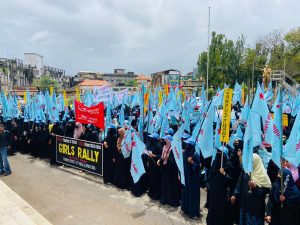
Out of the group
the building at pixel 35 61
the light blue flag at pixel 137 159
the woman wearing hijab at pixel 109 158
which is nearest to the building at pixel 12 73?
the building at pixel 35 61

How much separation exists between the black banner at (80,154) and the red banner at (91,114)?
67 cm

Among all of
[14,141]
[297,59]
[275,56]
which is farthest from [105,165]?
[275,56]

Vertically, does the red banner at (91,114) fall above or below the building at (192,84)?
below

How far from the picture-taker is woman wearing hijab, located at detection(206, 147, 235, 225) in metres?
5.20

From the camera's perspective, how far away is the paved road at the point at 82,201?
5.79m

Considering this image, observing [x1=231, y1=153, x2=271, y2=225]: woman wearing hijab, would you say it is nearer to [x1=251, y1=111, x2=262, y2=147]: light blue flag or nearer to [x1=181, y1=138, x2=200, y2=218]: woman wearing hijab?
[x1=251, y1=111, x2=262, y2=147]: light blue flag

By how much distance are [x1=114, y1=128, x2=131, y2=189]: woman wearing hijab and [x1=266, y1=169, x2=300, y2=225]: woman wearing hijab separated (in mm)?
4071

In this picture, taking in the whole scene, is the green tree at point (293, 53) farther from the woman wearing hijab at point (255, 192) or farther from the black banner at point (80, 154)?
the woman wearing hijab at point (255, 192)

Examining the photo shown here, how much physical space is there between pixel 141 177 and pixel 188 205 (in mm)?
1681

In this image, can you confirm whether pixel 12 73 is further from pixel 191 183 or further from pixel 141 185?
pixel 191 183

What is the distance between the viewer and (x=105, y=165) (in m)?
7.93

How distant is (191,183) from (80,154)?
4.12m

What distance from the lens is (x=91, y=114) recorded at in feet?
28.6

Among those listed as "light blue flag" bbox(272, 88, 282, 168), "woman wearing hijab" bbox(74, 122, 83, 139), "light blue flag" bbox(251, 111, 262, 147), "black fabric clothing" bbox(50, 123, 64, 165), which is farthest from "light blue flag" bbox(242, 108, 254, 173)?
"black fabric clothing" bbox(50, 123, 64, 165)
